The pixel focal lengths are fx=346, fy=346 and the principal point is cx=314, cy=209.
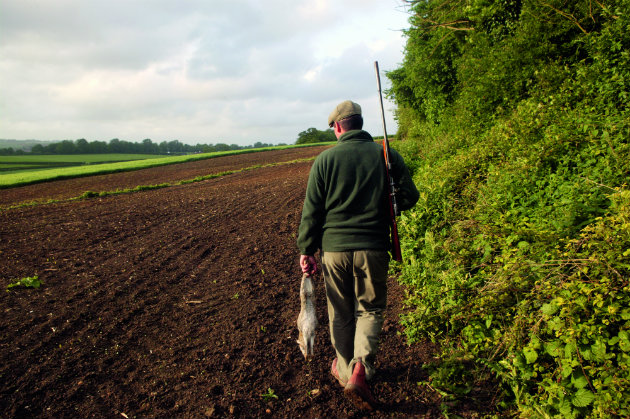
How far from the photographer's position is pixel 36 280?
559 cm

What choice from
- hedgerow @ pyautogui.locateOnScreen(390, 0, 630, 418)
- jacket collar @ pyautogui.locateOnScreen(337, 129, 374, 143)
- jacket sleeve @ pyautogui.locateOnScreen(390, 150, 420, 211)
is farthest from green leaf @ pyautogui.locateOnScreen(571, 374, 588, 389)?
jacket collar @ pyautogui.locateOnScreen(337, 129, 374, 143)

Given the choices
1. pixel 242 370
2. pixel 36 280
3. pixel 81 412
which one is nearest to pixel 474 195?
pixel 242 370

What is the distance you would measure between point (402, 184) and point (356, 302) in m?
1.10

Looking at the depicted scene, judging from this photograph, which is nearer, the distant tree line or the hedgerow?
the hedgerow

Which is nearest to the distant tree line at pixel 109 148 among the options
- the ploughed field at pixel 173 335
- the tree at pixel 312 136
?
the tree at pixel 312 136

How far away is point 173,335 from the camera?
13.3 feet

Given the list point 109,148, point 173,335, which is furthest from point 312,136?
point 173,335

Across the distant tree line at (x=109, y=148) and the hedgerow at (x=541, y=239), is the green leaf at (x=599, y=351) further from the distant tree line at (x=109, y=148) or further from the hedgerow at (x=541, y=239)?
the distant tree line at (x=109, y=148)

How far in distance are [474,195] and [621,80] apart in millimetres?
2754

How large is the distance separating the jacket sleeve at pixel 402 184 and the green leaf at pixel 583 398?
171 cm

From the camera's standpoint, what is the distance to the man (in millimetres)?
2807

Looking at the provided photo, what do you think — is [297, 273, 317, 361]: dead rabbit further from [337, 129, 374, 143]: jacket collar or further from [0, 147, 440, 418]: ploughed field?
[337, 129, 374, 143]: jacket collar

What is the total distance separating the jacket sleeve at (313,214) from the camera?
9.50ft

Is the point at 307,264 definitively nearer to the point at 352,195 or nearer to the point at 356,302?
the point at 356,302
